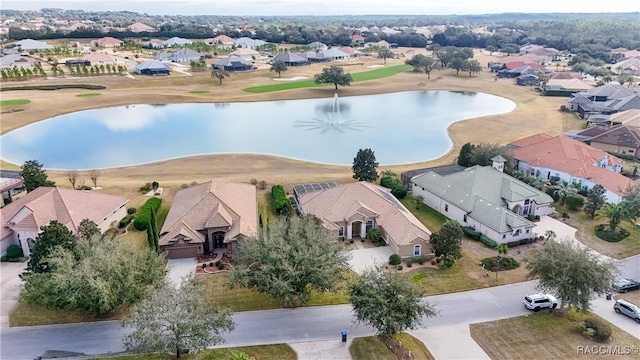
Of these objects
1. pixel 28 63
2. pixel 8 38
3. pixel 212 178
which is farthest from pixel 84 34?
pixel 212 178

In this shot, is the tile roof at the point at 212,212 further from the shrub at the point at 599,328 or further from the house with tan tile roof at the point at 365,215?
the shrub at the point at 599,328

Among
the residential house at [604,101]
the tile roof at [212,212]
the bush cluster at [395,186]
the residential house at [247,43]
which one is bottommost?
the bush cluster at [395,186]

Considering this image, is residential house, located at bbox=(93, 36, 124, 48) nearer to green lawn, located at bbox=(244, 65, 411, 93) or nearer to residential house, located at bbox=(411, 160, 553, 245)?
green lawn, located at bbox=(244, 65, 411, 93)

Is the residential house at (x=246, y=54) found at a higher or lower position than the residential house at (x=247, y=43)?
lower

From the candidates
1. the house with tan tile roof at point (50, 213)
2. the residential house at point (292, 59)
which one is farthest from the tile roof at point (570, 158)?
the residential house at point (292, 59)

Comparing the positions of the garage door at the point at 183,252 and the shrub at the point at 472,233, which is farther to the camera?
the shrub at the point at 472,233

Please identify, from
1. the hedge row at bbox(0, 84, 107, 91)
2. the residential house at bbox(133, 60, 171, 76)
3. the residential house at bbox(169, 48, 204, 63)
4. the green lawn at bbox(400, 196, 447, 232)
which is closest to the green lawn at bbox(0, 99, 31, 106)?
the hedge row at bbox(0, 84, 107, 91)

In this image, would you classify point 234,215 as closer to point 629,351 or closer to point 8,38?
point 629,351
